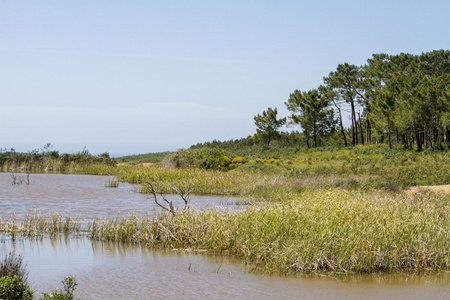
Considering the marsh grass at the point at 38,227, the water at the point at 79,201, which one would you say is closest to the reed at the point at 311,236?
the marsh grass at the point at 38,227

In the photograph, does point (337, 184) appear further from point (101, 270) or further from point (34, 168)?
point (34, 168)

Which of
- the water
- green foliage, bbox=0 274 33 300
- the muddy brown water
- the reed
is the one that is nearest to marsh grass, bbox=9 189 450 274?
the reed

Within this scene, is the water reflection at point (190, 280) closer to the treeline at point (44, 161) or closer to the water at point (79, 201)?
the water at point (79, 201)

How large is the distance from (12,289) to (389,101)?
54495 millimetres

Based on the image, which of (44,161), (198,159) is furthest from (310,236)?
(44,161)

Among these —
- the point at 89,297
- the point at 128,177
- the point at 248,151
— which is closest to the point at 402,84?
the point at 248,151

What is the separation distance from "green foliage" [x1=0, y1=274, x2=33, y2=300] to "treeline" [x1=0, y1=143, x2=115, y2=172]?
42.1 m

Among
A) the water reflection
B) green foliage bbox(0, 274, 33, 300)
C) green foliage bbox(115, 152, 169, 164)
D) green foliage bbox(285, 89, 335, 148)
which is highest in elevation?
green foliage bbox(285, 89, 335, 148)

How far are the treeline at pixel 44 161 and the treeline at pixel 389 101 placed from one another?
31.3 metres

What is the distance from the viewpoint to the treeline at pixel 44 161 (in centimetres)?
4881

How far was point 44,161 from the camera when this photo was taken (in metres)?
49.6

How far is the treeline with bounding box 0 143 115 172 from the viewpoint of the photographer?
1922 inches

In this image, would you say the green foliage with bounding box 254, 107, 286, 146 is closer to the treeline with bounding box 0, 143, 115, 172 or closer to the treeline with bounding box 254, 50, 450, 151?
the treeline with bounding box 254, 50, 450, 151

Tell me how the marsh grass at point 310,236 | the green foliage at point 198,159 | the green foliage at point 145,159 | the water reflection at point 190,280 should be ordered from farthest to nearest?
the green foliage at point 145,159 < the green foliage at point 198,159 < the marsh grass at point 310,236 < the water reflection at point 190,280
